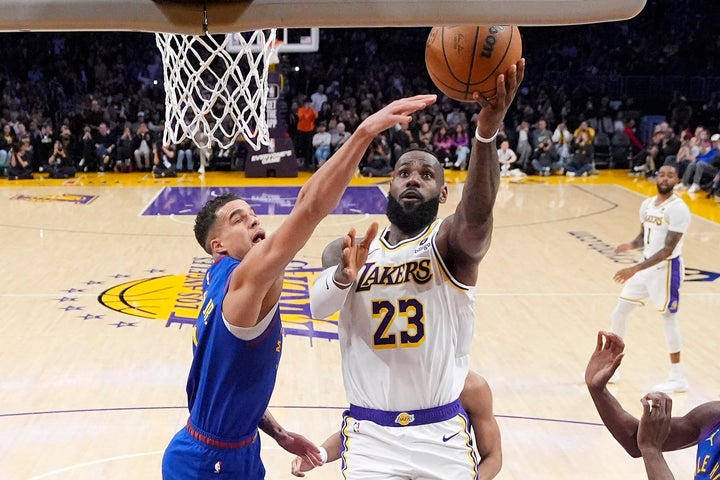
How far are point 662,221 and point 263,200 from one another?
989 centimetres

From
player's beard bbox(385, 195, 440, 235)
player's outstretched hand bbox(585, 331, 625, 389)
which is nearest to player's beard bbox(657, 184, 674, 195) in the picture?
player's beard bbox(385, 195, 440, 235)

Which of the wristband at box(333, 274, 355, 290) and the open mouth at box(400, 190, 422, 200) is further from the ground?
the open mouth at box(400, 190, 422, 200)

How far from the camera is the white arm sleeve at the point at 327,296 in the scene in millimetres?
3682

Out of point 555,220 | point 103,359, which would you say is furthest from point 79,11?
point 555,220

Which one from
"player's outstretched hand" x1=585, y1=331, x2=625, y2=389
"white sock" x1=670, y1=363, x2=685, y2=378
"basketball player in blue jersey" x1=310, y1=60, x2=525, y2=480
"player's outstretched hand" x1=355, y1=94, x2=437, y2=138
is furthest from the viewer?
"white sock" x1=670, y1=363, x2=685, y2=378

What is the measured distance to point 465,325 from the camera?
3.93m

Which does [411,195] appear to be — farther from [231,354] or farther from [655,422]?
[655,422]

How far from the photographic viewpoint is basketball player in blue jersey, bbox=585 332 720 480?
2.91 metres

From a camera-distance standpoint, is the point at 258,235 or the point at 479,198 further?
the point at 258,235

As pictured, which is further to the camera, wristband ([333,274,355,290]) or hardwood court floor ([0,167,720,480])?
hardwood court floor ([0,167,720,480])

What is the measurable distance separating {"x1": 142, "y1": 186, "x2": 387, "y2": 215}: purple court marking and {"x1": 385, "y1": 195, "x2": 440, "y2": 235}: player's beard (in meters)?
10.7

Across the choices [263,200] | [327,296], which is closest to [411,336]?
[327,296]

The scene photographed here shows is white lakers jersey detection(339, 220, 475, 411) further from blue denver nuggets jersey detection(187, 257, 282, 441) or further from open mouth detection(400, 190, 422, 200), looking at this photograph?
blue denver nuggets jersey detection(187, 257, 282, 441)

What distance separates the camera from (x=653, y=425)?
2.91 meters
